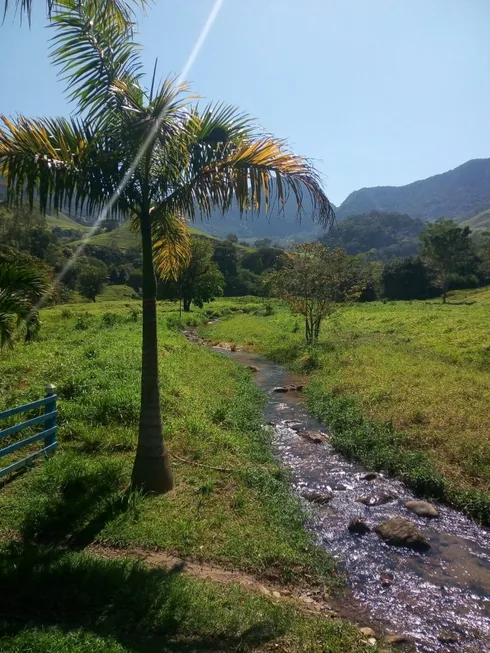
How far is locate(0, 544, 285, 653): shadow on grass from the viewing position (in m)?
4.75

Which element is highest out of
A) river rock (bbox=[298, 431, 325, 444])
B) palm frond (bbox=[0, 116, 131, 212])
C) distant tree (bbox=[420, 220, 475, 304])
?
distant tree (bbox=[420, 220, 475, 304])

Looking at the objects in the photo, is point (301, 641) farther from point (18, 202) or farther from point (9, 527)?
point (18, 202)

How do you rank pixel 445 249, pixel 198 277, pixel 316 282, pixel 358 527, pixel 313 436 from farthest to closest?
pixel 445 249 < pixel 198 277 < pixel 316 282 < pixel 313 436 < pixel 358 527

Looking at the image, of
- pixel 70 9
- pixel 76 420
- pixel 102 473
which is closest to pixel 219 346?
pixel 76 420

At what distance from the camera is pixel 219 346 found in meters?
33.6

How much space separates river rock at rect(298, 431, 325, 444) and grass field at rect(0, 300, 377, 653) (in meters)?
1.37

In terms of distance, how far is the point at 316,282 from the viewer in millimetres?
28469

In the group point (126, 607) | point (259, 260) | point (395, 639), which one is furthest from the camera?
point (259, 260)

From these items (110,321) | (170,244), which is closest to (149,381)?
(170,244)

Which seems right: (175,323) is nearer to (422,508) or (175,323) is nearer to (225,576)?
(422,508)

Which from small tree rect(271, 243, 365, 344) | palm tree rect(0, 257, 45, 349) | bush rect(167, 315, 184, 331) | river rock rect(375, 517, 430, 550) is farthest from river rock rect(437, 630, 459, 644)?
bush rect(167, 315, 184, 331)

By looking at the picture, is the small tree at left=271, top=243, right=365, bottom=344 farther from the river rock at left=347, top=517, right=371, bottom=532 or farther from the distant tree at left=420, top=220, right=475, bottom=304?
the distant tree at left=420, top=220, right=475, bottom=304

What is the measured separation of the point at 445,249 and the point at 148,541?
6538cm

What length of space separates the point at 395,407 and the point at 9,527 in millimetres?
10704
